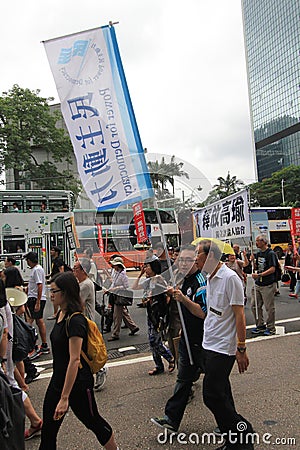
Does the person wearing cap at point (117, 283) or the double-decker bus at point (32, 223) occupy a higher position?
the double-decker bus at point (32, 223)

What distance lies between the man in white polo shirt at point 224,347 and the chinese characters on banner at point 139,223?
125 cm

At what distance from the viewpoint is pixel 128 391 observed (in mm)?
4191

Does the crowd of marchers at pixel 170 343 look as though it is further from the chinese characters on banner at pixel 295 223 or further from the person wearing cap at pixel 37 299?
the chinese characters on banner at pixel 295 223

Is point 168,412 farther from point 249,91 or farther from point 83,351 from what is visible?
point 249,91

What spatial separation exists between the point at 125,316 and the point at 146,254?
231 cm

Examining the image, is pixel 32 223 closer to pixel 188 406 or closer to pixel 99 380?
pixel 99 380

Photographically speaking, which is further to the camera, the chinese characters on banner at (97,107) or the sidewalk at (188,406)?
the chinese characters on banner at (97,107)

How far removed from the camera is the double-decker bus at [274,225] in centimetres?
2519

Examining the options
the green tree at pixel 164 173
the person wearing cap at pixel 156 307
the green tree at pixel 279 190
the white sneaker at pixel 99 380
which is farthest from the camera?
the green tree at pixel 279 190

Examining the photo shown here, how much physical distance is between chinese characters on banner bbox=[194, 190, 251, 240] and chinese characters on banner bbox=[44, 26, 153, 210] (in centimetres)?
359

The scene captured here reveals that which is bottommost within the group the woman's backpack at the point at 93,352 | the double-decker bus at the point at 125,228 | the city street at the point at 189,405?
the city street at the point at 189,405

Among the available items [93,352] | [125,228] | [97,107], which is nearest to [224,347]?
[93,352]

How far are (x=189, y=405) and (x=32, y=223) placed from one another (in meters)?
13.9

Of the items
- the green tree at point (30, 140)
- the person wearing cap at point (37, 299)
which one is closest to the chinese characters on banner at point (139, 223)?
the person wearing cap at point (37, 299)
